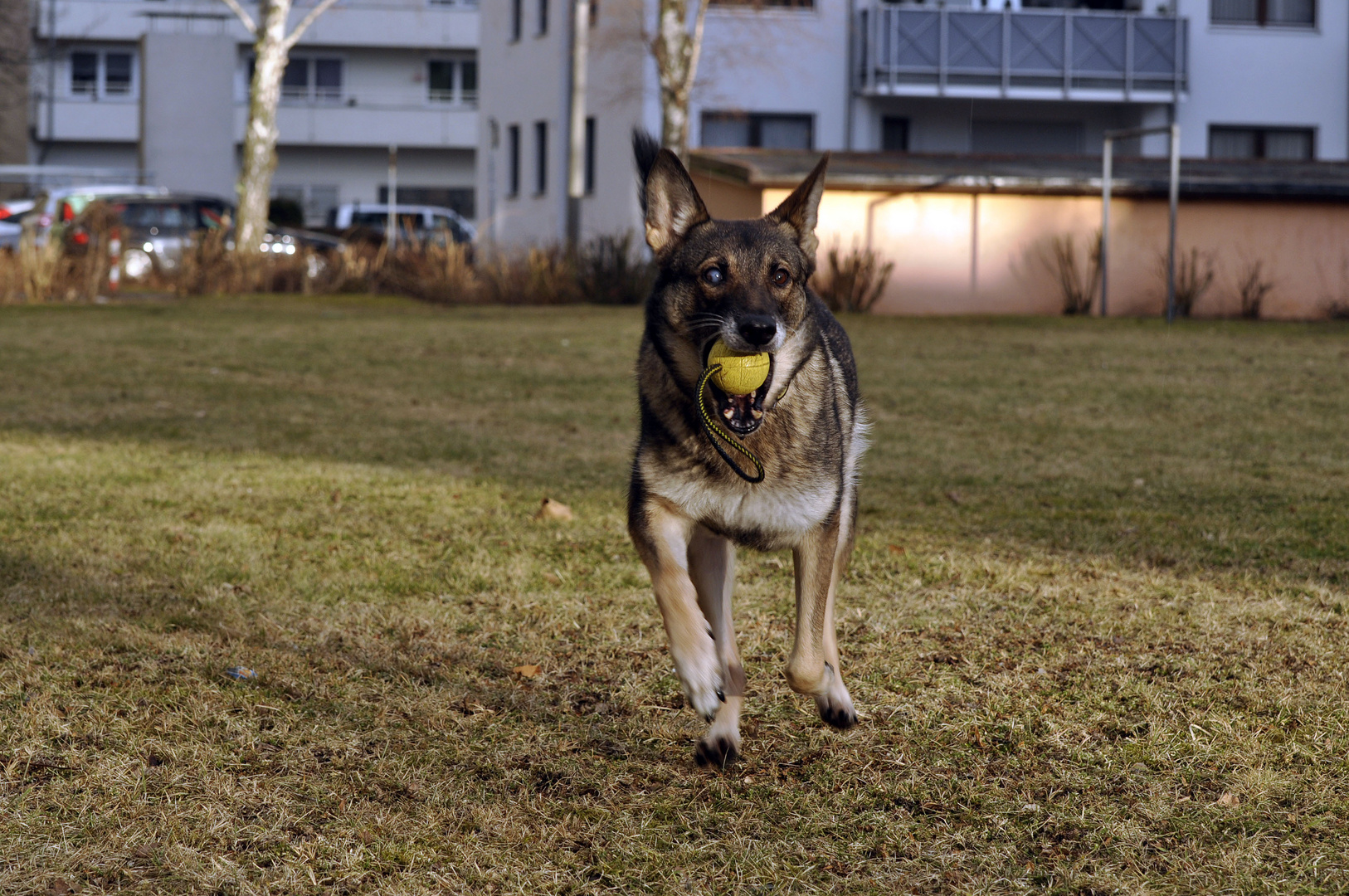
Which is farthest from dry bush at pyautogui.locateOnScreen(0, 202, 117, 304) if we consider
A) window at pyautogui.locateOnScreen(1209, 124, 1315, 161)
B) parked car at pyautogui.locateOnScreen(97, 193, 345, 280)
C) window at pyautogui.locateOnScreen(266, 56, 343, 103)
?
window at pyautogui.locateOnScreen(266, 56, 343, 103)

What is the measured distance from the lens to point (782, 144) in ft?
117

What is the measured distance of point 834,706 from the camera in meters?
3.96

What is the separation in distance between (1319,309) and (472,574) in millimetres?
21613

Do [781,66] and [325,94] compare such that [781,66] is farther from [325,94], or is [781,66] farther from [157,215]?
[325,94]

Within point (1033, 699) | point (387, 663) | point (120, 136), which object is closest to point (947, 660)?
point (1033, 699)

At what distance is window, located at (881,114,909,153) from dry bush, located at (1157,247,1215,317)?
533 inches

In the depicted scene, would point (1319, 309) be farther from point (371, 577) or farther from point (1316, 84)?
point (371, 577)

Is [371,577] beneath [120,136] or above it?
beneath

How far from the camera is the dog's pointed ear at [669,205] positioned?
4117mm

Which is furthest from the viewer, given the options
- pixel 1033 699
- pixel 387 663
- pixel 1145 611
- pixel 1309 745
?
pixel 1145 611

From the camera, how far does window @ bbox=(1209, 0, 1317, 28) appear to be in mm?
35781

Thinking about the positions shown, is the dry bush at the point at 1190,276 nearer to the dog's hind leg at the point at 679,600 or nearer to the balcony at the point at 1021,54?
the balcony at the point at 1021,54

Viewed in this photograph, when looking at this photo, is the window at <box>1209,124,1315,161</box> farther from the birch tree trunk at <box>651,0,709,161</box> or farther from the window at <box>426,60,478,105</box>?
the window at <box>426,60,478,105</box>

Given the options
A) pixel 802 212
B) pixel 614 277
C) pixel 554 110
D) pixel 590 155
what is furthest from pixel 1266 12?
pixel 802 212
